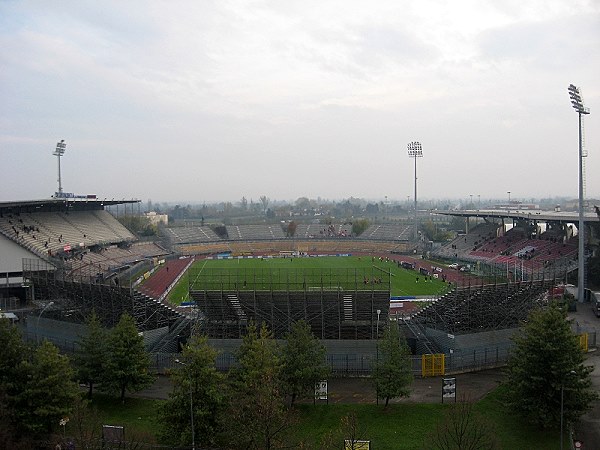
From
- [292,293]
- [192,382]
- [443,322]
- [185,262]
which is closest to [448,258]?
[185,262]

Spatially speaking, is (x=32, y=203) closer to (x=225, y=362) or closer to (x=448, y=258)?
(x=225, y=362)

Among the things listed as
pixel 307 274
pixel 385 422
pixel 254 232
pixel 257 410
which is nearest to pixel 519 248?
pixel 307 274

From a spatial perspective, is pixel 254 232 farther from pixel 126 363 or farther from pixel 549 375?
pixel 549 375

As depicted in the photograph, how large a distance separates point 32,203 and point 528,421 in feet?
181

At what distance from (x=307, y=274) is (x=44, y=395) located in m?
43.5

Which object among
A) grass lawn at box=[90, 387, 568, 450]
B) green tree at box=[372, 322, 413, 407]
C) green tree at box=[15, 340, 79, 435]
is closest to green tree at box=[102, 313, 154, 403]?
grass lawn at box=[90, 387, 568, 450]

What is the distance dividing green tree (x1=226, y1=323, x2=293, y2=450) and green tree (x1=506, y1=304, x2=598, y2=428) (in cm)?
942

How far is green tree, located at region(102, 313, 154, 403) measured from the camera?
24344mm

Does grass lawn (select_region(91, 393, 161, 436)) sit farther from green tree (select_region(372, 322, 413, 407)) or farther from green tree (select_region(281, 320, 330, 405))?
green tree (select_region(372, 322, 413, 407))

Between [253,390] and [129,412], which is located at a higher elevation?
[253,390]

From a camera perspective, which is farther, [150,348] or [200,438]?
[150,348]

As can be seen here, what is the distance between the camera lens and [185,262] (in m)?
81.8

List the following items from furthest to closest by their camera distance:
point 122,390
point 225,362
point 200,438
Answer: point 225,362, point 122,390, point 200,438

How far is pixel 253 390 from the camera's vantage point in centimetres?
1938
